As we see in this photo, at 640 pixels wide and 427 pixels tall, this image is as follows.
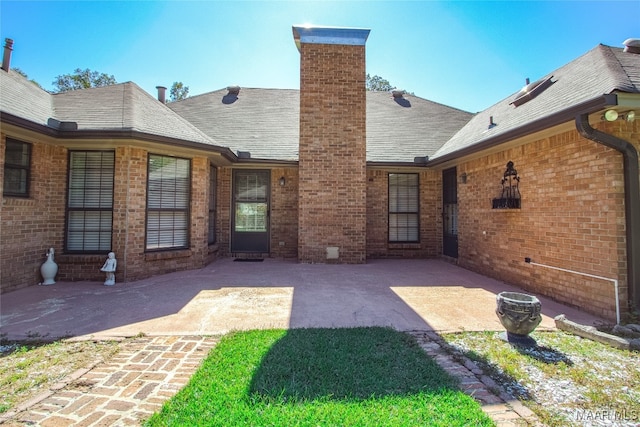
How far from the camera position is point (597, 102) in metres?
3.72

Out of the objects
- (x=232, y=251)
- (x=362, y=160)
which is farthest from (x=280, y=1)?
(x=232, y=251)

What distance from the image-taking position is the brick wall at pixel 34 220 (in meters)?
5.11

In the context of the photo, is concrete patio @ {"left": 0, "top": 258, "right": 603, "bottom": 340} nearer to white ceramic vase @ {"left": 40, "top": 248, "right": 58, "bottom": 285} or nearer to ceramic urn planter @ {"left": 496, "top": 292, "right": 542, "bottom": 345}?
white ceramic vase @ {"left": 40, "top": 248, "right": 58, "bottom": 285}

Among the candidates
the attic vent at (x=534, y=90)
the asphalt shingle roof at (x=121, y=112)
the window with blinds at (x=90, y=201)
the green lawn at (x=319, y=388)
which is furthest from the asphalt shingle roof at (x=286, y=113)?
the green lawn at (x=319, y=388)

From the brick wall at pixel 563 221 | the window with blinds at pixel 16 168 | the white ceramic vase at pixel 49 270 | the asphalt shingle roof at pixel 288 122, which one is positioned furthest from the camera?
the asphalt shingle roof at pixel 288 122

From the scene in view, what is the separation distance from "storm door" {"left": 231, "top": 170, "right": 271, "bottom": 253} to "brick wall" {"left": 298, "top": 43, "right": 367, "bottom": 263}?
5.05 ft

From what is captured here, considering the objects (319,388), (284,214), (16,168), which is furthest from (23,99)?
(319,388)

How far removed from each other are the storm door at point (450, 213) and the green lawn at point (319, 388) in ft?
19.8

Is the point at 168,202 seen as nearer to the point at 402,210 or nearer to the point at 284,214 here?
the point at 284,214

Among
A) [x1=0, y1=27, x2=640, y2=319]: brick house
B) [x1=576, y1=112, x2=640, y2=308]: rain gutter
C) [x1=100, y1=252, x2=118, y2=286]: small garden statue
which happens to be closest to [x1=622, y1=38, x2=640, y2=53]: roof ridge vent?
[x1=0, y1=27, x2=640, y2=319]: brick house

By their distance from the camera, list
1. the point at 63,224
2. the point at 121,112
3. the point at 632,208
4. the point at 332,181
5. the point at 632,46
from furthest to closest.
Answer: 1. the point at 332,181
2. the point at 121,112
3. the point at 63,224
4. the point at 632,46
5. the point at 632,208

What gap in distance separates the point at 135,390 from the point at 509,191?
6839 mm

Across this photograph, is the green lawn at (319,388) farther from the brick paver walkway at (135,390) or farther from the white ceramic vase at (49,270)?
the white ceramic vase at (49,270)

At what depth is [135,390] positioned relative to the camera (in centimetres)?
233
